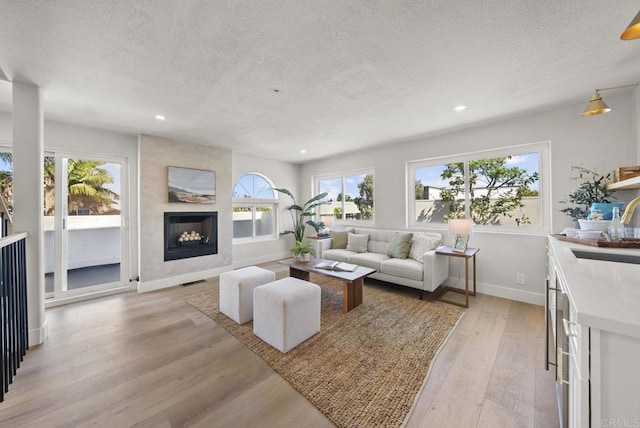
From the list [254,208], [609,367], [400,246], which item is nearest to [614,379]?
[609,367]

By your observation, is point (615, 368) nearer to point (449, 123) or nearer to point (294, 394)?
point (294, 394)

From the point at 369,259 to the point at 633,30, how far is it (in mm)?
3179

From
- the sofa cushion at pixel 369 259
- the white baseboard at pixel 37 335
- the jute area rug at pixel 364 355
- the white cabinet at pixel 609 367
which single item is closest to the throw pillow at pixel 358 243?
the sofa cushion at pixel 369 259

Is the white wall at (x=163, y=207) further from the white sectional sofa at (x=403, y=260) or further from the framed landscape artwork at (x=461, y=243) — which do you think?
the framed landscape artwork at (x=461, y=243)

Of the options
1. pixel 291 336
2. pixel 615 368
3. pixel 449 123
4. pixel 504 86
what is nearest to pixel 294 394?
pixel 291 336

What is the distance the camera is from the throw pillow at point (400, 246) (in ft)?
12.2

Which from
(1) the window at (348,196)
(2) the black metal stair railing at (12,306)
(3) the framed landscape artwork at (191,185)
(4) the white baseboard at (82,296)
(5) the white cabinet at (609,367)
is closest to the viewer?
(5) the white cabinet at (609,367)

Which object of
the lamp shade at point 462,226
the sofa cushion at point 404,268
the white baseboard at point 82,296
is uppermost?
the lamp shade at point 462,226

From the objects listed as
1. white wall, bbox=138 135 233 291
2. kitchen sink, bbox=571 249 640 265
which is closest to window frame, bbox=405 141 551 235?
kitchen sink, bbox=571 249 640 265

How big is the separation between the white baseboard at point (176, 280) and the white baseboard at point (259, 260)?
0.40 m

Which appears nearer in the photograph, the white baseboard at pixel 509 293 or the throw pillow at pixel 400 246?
the white baseboard at pixel 509 293

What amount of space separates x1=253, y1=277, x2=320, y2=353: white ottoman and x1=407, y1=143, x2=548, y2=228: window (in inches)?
106

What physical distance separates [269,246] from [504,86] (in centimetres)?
493

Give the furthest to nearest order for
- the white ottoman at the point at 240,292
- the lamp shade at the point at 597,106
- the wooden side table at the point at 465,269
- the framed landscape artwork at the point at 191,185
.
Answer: the framed landscape artwork at the point at 191,185 → the wooden side table at the point at 465,269 → the white ottoman at the point at 240,292 → the lamp shade at the point at 597,106
